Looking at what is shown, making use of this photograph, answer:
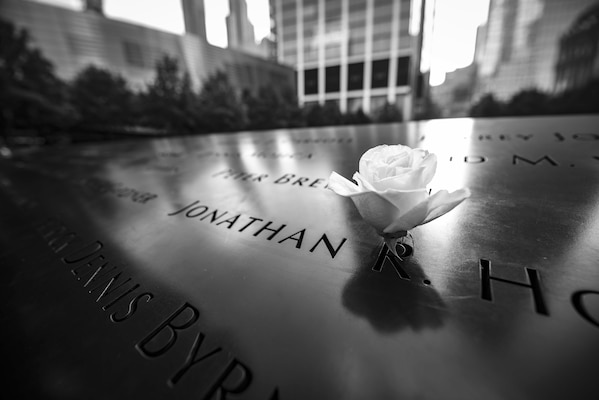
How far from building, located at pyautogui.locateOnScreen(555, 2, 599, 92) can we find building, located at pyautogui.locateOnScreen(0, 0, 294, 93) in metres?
14.9

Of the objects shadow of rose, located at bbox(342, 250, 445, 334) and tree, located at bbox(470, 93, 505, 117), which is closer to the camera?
shadow of rose, located at bbox(342, 250, 445, 334)

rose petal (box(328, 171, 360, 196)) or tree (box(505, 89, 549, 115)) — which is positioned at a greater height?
tree (box(505, 89, 549, 115))

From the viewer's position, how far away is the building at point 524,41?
12523 millimetres

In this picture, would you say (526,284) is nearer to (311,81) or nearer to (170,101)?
(170,101)

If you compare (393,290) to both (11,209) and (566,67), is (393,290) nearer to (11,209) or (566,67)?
(11,209)

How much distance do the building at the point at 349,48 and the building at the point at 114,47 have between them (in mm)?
20802

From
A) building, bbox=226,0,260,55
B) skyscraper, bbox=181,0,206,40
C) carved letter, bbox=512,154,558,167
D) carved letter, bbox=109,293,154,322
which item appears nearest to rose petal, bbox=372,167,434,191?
carved letter, bbox=109,293,154,322

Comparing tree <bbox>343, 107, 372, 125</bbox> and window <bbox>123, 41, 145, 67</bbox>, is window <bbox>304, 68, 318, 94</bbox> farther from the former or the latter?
window <bbox>123, 41, 145, 67</bbox>

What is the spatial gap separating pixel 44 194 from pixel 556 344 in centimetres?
406

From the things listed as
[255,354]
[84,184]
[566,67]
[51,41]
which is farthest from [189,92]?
[566,67]

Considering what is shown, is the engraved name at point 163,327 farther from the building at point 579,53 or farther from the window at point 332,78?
the window at point 332,78

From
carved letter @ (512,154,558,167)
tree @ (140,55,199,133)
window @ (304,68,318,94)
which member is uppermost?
window @ (304,68,318,94)

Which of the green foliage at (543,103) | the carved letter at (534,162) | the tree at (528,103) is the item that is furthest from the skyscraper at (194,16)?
the carved letter at (534,162)

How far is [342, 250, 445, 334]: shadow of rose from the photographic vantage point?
0.76 m
